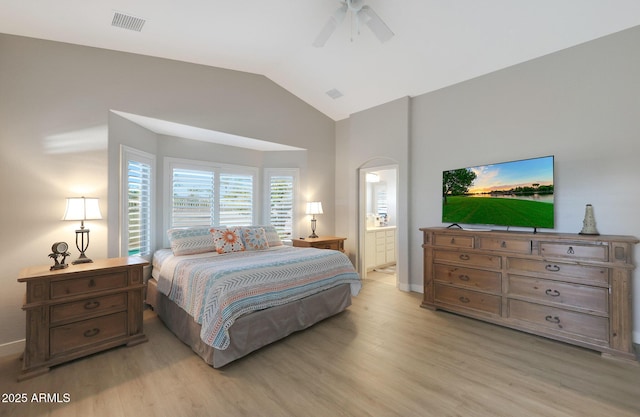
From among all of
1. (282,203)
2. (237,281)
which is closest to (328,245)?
(282,203)

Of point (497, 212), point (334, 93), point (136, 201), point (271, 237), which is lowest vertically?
point (271, 237)

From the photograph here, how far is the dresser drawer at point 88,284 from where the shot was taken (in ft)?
7.70

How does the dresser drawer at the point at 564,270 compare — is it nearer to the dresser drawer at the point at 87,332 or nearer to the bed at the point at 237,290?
the bed at the point at 237,290

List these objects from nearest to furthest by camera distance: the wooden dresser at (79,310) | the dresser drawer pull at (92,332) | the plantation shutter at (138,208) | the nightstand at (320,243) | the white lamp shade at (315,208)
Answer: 1. the wooden dresser at (79,310)
2. the dresser drawer pull at (92,332)
3. the plantation shutter at (138,208)
4. the nightstand at (320,243)
5. the white lamp shade at (315,208)

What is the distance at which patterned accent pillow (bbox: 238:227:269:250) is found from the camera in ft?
12.8

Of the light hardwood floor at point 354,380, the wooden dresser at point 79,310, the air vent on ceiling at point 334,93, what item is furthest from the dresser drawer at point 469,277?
the wooden dresser at point 79,310

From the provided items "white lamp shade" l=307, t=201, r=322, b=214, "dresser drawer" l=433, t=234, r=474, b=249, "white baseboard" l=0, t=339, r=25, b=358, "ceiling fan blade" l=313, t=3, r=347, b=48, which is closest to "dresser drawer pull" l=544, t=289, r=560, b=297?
"dresser drawer" l=433, t=234, r=474, b=249

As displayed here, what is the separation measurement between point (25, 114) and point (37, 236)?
119 cm

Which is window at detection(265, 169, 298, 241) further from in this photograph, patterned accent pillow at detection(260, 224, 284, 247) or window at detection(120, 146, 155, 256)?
window at detection(120, 146, 155, 256)

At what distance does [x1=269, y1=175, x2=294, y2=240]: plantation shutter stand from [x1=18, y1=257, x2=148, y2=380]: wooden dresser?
103 inches

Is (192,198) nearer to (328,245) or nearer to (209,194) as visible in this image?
(209,194)

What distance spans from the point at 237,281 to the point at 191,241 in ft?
4.88

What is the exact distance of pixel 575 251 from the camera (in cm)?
267

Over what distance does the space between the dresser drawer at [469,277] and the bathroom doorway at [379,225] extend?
4.21 ft
